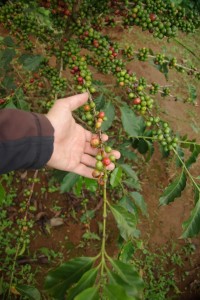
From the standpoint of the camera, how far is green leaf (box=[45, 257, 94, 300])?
3.91 ft

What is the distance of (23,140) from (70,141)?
1.57 ft

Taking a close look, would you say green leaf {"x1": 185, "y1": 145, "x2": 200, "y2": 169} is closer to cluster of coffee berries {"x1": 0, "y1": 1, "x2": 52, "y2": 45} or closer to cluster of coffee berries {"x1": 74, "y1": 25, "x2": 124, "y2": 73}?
cluster of coffee berries {"x1": 74, "y1": 25, "x2": 124, "y2": 73}

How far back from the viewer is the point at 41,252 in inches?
130

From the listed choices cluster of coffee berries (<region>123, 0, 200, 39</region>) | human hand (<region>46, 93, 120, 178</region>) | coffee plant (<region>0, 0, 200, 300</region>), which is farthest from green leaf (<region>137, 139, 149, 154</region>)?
cluster of coffee berries (<region>123, 0, 200, 39</region>)

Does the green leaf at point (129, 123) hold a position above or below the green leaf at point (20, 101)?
above

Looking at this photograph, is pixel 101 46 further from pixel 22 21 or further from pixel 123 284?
pixel 123 284

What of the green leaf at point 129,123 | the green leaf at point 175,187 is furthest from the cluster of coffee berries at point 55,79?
the green leaf at point 175,187

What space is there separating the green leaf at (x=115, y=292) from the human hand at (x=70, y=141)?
31.1 inches

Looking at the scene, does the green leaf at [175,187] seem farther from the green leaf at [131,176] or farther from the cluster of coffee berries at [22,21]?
the cluster of coffee berries at [22,21]

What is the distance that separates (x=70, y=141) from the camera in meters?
2.00

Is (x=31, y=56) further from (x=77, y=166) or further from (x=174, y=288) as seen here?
(x=174, y=288)

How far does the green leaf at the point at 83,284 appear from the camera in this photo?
1.13 metres

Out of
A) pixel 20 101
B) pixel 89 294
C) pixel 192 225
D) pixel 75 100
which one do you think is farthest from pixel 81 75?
pixel 89 294

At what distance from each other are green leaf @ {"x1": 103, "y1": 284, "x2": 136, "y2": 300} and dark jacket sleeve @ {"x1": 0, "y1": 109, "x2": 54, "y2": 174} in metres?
0.77
